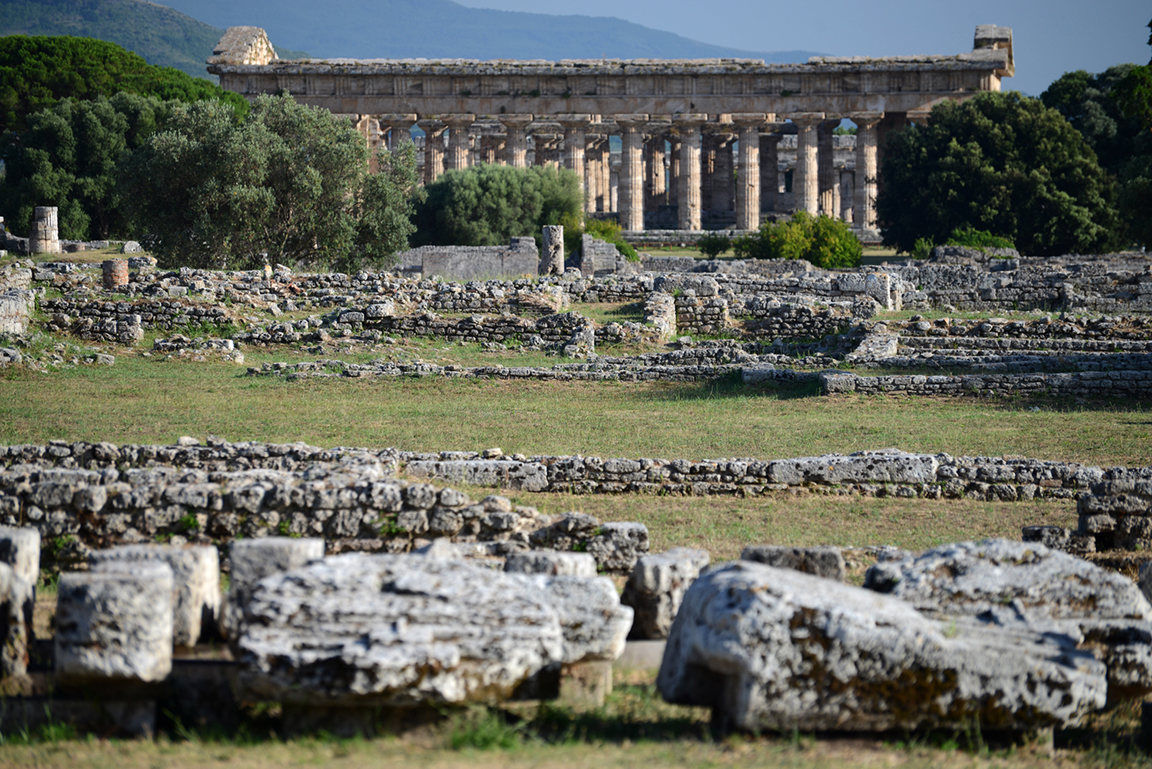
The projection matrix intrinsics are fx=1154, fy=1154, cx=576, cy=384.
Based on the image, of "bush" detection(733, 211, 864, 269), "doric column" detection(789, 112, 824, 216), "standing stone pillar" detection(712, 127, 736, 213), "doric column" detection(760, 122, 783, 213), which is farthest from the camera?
"doric column" detection(760, 122, 783, 213)

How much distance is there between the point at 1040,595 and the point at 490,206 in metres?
43.2

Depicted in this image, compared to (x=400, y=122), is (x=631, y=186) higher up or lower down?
lower down

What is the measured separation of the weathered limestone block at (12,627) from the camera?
5.55 m

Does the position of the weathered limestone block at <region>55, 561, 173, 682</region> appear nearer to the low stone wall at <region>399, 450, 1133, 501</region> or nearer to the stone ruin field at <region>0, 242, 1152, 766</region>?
the stone ruin field at <region>0, 242, 1152, 766</region>

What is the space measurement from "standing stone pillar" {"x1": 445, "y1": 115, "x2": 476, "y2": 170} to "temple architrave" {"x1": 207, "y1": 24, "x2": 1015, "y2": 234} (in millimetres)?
80

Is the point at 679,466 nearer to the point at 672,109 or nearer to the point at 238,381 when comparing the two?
the point at 238,381

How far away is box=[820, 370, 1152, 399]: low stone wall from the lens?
18516 millimetres

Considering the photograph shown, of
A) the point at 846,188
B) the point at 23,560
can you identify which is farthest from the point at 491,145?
the point at 23,560

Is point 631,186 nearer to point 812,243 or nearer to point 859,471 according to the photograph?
point 812,243

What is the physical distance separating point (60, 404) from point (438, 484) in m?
8.56

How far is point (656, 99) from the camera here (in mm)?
66938

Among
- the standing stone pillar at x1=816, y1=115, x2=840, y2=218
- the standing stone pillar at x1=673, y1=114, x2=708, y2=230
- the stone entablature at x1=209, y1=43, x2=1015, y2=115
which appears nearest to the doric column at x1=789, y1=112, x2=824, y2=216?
the stone entablature at x1=209, y1=43, x2=1015, y2=115

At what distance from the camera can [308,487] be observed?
884cm

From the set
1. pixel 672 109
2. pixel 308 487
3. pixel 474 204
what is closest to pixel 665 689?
pixel 308 487
